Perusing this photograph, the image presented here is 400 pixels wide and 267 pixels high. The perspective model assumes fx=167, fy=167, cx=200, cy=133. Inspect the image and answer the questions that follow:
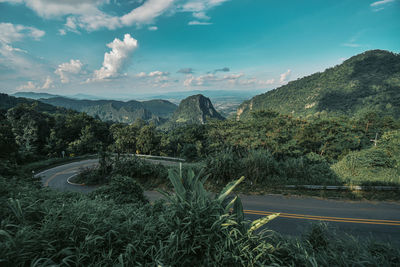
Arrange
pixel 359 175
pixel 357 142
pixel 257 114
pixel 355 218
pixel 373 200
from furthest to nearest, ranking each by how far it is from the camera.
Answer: pixel 257 114
pixel 357 142
pixel 359 175
pixel 373 200
pixel 355 218

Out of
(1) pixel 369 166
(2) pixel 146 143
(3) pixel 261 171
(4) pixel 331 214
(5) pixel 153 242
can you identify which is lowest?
(2) pixel 146 143

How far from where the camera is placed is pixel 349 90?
274 ft

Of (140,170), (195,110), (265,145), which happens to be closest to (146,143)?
(265,145)

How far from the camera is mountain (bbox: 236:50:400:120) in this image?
6894cm

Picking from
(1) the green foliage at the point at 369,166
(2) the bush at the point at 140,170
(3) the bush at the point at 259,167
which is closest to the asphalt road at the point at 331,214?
(3) the bush at the point at 259,167

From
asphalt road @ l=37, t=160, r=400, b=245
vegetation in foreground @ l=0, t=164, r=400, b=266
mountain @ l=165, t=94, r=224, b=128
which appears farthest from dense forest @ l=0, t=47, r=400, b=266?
mountain @ l=165, t=94, r=224, b=128

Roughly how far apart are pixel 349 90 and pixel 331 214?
4265 inches

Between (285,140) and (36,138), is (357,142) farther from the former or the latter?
(36,138)

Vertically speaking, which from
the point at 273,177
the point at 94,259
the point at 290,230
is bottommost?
the point at 290,230

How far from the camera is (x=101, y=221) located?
1.81 m

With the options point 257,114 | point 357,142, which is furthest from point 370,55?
point 357,142

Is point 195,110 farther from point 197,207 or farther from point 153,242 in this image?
point 153,242

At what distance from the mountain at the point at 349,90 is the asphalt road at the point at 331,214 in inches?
2428

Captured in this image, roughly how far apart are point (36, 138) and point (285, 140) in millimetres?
33651
